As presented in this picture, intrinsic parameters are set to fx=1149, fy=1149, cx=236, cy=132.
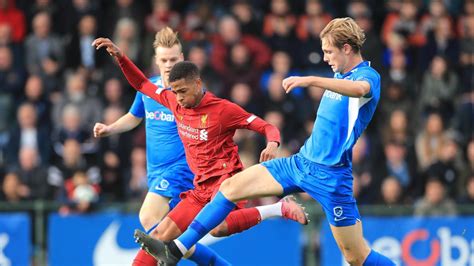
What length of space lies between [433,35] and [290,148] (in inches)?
124

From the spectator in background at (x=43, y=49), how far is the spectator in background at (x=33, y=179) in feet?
6.66

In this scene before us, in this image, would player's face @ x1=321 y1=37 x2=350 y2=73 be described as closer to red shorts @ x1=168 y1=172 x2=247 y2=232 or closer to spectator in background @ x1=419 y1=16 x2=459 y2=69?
red shorts @ x1=168 y1=172 x2=247 y2=232

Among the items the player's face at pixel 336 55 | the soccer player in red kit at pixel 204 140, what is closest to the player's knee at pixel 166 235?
the soccer player in red kit at pixel 204 140

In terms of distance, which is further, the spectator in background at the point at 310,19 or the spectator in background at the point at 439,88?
the spectator in background at the point at 310,19

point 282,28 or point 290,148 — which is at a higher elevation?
point 282,28

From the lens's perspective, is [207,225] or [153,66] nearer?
[207,225]

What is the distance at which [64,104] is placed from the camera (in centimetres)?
1627

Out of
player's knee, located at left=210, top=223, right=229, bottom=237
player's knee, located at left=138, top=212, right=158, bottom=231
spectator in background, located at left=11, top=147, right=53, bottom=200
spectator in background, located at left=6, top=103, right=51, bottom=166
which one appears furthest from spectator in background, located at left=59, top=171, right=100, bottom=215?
player's knee, located at left=210, top=223, right=229, bottom=237

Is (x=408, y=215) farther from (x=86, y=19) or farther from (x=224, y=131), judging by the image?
(x=86, y=19)

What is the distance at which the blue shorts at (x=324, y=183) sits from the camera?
30.4 ft

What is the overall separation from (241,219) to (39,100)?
716 cm

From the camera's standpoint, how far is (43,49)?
1717 centimetres

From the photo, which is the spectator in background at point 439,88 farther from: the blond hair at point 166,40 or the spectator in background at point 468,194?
the blond hair at point 166,40

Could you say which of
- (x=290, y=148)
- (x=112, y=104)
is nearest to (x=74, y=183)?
(x=112, y=104)
